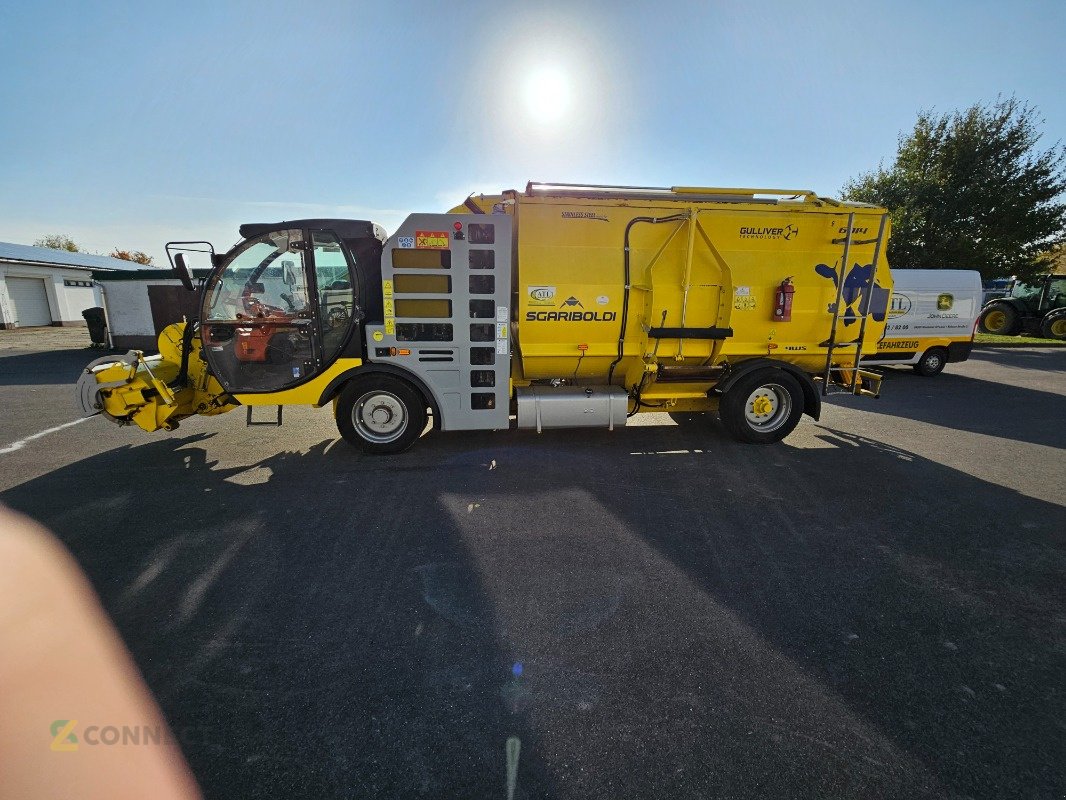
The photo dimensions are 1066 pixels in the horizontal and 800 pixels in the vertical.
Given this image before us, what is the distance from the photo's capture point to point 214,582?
3.20 metres

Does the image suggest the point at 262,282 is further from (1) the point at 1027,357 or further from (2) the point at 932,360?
(1) the point at 1027,357

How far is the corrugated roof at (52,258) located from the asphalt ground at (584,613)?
25162 millimetres

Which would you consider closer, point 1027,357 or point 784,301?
point 784,301

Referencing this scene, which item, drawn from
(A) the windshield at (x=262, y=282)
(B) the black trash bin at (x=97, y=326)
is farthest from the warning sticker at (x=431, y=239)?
(B) the black trash bin at (x=97, y=326)

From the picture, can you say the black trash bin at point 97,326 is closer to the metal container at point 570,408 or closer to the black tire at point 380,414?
the black tire at point 380,414

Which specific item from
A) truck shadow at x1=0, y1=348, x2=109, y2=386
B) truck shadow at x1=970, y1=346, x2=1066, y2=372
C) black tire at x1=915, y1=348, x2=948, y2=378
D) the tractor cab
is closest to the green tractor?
truck shadow at x1=970, y1=346, x2=1066, y2=372

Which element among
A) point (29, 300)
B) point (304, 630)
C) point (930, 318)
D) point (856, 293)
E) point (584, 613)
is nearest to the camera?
point (304, 630)

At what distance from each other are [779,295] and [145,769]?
6816 mm

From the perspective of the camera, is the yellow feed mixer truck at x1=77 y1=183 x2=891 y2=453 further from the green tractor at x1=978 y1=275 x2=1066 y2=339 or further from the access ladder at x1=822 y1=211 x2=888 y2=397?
the green tractor at x1=978 y1=275 x2=1066 y2=339

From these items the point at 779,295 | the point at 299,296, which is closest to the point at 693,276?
the point at 779,295

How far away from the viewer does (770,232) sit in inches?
232

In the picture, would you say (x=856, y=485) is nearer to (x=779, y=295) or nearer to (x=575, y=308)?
(x=779, y=295)

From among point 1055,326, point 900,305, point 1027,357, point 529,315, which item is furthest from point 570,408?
point 1055,326

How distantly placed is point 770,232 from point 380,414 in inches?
210
